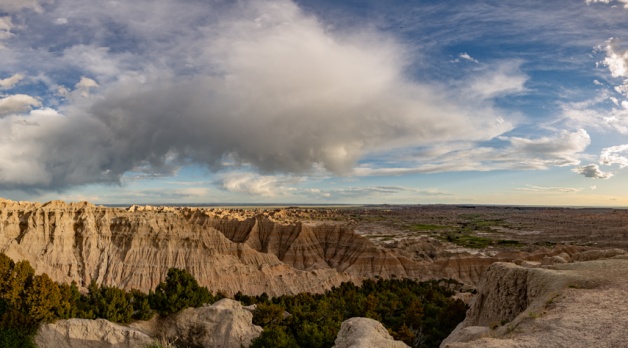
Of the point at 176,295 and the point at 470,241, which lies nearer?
the point at 176,295

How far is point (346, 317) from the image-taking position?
4488 cm

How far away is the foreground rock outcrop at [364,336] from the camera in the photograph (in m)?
20.0

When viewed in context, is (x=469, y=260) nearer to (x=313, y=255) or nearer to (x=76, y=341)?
(x=313, y=255)

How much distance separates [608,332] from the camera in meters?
15.5

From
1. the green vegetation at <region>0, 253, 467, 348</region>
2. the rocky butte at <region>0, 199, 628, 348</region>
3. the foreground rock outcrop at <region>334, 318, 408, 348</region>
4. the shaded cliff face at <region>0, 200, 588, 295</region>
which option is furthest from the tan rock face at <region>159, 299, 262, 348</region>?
the shaded cliff face at <region>0, 200, 588, 295</region>

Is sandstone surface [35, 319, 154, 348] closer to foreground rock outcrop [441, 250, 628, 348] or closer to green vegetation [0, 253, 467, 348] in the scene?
green vegetation [0, 253, 467, 348]

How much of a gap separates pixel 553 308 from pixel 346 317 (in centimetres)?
2934

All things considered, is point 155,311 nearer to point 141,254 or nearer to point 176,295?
point 176,295

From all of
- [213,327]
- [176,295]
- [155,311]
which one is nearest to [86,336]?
[155,311]

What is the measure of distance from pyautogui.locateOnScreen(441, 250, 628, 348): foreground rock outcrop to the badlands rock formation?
16404 mm

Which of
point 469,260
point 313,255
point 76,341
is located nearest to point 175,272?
point 76,341

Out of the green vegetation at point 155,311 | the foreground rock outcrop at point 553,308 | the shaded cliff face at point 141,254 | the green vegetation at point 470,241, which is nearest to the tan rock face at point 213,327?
the green vegetation at point 155,311

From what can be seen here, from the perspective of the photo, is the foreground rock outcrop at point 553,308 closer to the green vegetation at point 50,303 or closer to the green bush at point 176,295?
→ the green bush at point 176,295

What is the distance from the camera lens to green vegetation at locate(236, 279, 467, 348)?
90.4 ft
